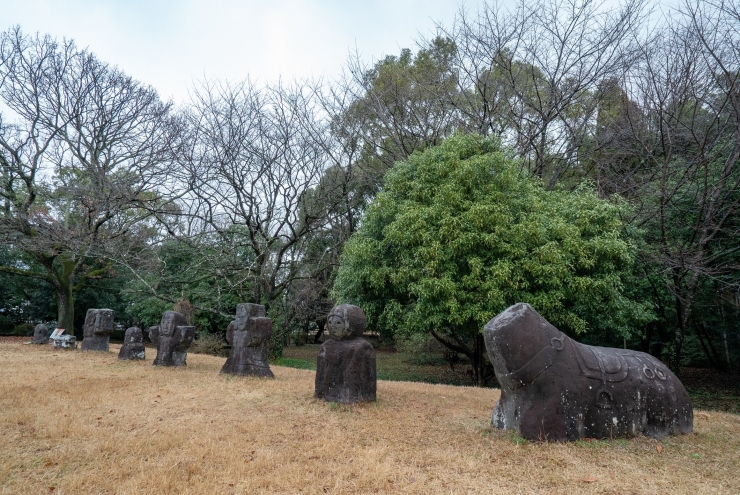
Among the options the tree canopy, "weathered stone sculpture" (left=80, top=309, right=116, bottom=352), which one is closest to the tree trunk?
"weathered stone sculpture" (left=80, top=309, right=116, bottom=352)

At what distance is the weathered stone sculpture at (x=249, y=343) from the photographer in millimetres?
11867

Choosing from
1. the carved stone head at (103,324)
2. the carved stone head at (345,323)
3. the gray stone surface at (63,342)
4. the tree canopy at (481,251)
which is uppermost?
the tree canopy at (481,251)

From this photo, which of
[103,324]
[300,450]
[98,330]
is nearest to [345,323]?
[300,450]

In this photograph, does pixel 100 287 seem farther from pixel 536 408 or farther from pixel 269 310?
pixel 536 408

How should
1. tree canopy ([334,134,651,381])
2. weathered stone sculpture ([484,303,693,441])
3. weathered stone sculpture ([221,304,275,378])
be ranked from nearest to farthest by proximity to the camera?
1. weathered stone sculpture ([484,303,693,441])
2. weathered stone sculpture ([221,304,275,378])
3. tree canopy ([334,134,651,381])

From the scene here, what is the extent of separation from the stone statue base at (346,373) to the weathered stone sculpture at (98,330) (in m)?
11.5

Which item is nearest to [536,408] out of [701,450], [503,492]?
[503,492]

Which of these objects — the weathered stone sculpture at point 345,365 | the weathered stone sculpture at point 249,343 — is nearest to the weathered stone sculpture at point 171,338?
the weathered stone sculpture at point 249,343

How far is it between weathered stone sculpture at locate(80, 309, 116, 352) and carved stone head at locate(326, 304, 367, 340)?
11544mm

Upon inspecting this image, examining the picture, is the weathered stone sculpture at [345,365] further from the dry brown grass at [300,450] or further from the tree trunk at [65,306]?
the tree trunk at [65,306]

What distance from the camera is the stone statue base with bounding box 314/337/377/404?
8633 mm

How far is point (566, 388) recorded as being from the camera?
6.43 m

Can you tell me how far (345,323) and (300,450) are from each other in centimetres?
330

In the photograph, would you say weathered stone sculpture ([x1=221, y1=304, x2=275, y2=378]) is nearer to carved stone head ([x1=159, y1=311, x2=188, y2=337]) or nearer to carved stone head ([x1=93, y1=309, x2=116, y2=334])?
carved stone head ([x1=159, y1=311, x2=188, y2=337])
